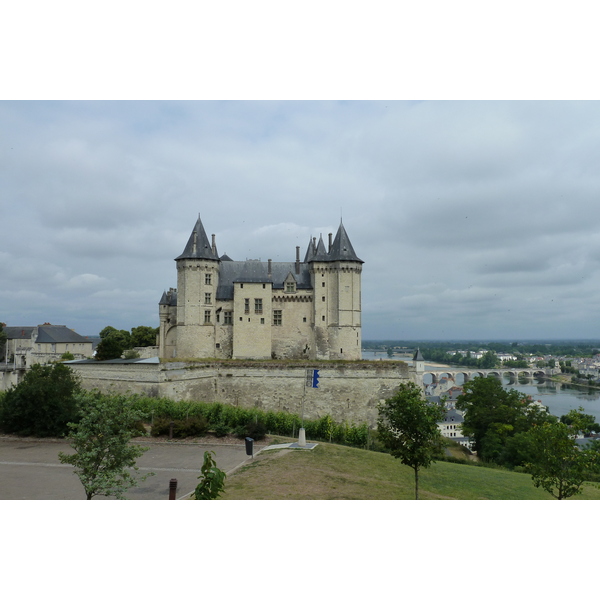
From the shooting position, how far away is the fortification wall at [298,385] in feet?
112

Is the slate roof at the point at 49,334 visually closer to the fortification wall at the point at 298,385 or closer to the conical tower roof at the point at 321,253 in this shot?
the fortification wall at the point at 298,385

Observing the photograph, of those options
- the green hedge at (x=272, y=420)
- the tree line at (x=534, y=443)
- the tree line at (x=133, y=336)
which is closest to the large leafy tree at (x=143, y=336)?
the tree line at (x=133, y=336)

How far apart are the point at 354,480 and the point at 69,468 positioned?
424 inches

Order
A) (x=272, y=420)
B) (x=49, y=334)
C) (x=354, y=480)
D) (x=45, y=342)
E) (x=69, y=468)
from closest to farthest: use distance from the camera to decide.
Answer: (x=354, y=480)
(x=69, y=468)
(x=272, y=420)
(x=45, y=342)
(x=49, y=334)

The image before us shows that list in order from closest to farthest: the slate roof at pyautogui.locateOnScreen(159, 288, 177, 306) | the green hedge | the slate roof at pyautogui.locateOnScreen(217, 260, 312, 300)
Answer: the green hedge < the slate roof at pyautogui.locateOnScreen(217, 260, 312, 300) < the slate roof at pyautogui.locateOnScreen(159, 288, 177, 306)

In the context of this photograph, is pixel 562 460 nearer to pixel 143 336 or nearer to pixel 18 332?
pixel 143 336

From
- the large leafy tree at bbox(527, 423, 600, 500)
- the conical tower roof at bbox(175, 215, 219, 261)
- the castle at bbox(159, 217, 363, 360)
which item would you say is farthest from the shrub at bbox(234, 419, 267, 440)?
the conical tower roof at bbox(175, 215, 219, 261)

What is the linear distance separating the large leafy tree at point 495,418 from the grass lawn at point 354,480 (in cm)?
1079

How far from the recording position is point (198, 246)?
3841 centimetres

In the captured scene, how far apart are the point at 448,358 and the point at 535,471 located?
154590 millimetres

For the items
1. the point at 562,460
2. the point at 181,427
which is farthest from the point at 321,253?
the point at 562,460

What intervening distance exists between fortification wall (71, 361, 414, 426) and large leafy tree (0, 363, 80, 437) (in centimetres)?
1008

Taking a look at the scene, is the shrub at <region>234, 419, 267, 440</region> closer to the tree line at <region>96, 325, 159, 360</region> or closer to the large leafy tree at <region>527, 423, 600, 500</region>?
the large leafy tree at <region>527, 423, 600, 500</region>

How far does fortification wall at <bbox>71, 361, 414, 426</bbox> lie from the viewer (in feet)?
112
